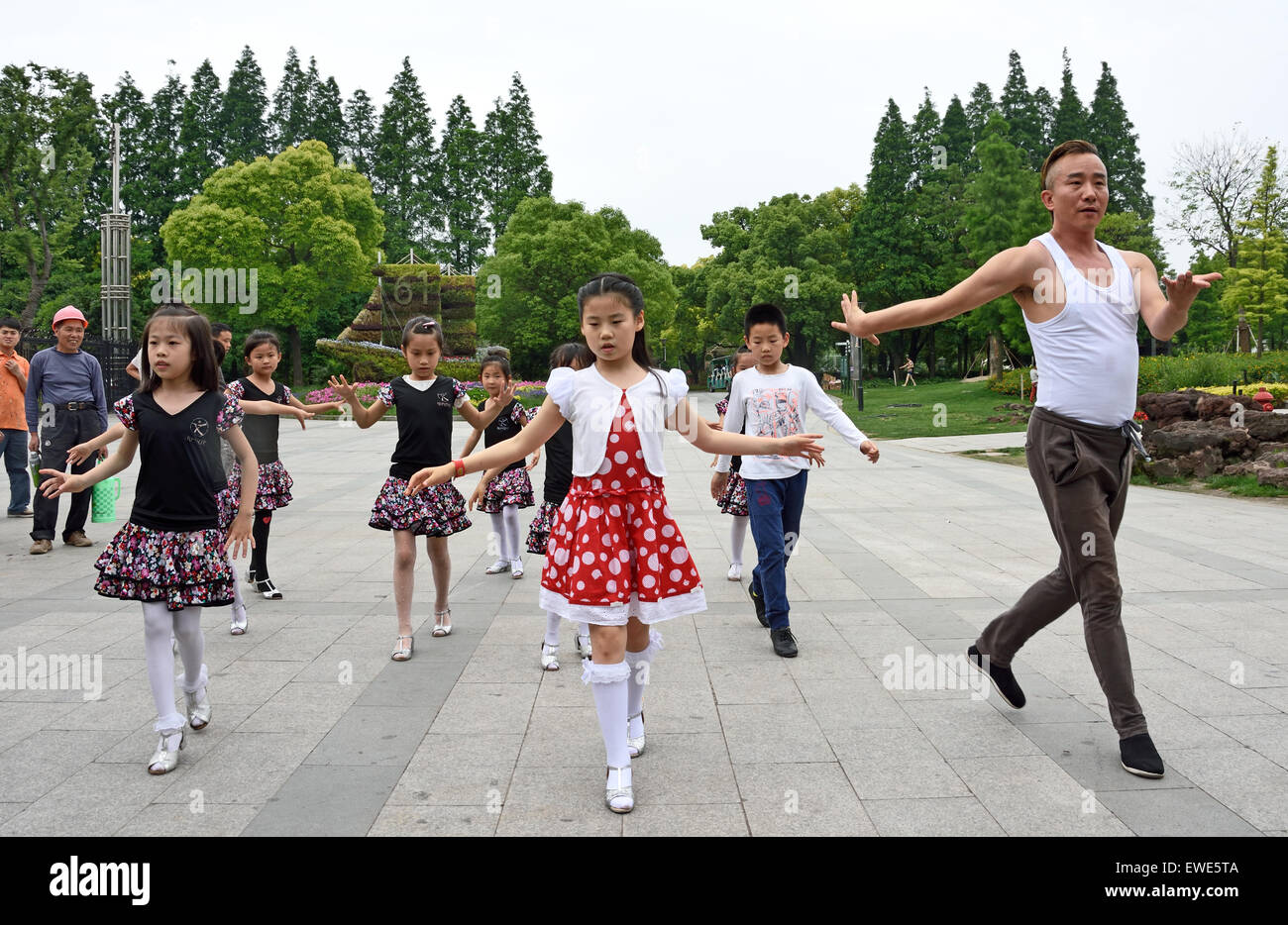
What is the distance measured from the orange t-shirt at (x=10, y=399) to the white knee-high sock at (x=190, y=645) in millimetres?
6457

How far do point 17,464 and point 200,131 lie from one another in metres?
49.3

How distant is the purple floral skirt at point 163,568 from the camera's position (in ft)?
11.9

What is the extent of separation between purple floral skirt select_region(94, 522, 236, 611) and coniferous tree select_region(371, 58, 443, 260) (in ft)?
180

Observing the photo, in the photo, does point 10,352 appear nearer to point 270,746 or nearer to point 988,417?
point 270,746

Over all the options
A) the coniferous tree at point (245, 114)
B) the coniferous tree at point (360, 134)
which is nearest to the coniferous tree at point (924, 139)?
the coniferous tree at point (360, 134)

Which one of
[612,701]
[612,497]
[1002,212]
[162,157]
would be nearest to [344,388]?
[612,497]

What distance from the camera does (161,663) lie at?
3572mm

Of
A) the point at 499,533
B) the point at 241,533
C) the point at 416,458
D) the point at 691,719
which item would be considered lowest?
the point at 691,719

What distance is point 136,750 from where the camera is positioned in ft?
12.0

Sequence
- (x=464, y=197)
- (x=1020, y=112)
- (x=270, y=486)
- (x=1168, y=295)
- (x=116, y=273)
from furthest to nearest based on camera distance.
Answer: (x=464, y=197)
(x=1020, y=112)
(x=116, y=273)
(x=270, y=486)
(x=1168, y=295)

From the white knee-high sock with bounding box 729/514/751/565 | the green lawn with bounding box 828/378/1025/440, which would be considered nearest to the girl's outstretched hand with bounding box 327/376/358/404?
the white knee-high sock with bounding box 729/514/751/565

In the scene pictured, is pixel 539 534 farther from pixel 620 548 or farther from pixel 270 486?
pixel 620 548

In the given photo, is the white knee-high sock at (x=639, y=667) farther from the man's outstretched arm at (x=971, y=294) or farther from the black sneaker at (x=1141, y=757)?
the black sneaker at (x=1141, y=757)

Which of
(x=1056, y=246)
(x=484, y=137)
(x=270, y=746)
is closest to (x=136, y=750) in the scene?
(x=270, y=746)
